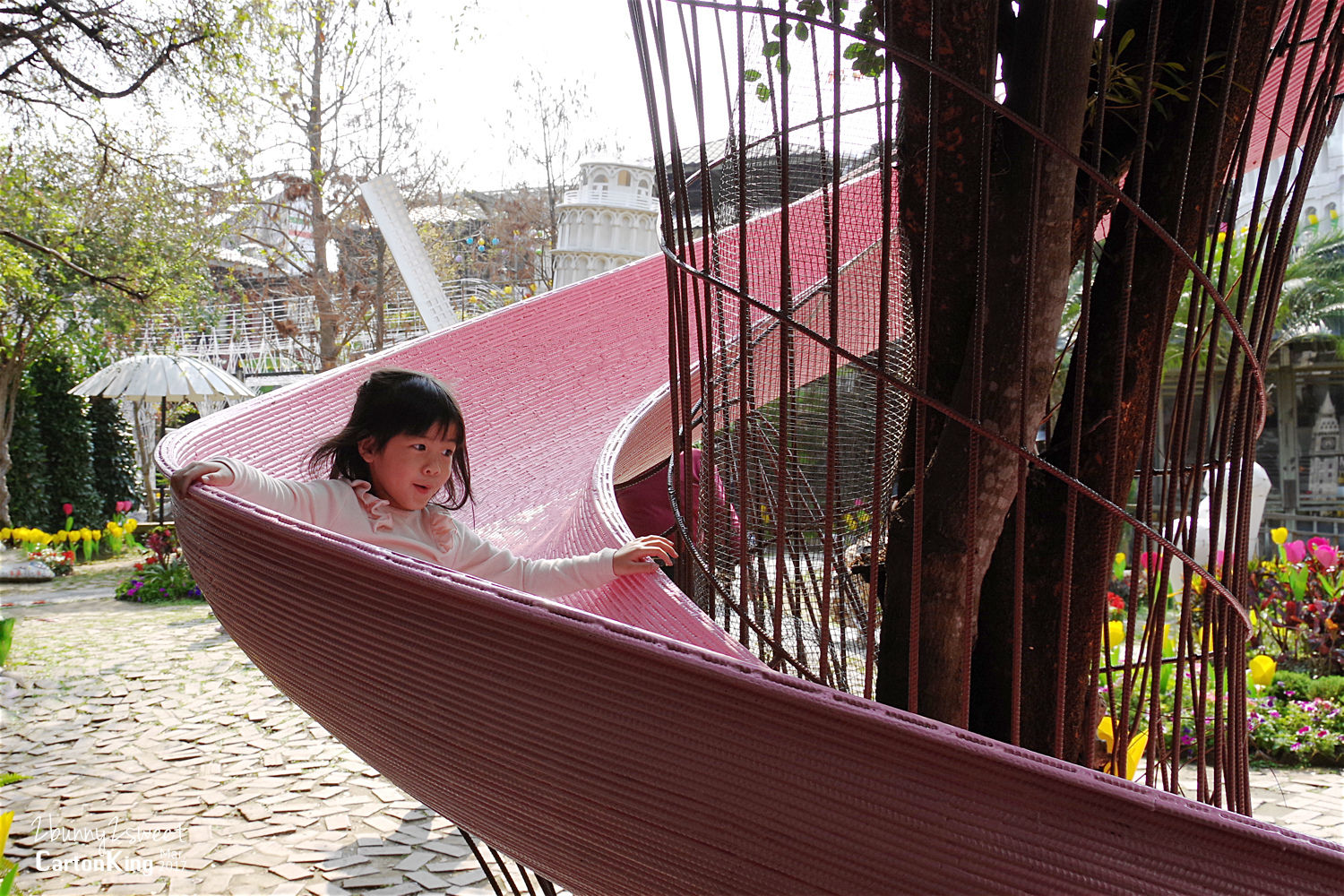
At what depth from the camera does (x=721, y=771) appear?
75cm

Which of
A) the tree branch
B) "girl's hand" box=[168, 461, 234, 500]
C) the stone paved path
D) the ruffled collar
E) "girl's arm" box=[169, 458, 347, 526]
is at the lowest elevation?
the stone paved path

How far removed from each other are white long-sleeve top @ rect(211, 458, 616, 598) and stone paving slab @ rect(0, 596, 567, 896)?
4.04 feet

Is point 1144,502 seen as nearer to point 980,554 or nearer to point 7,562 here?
point 980,554

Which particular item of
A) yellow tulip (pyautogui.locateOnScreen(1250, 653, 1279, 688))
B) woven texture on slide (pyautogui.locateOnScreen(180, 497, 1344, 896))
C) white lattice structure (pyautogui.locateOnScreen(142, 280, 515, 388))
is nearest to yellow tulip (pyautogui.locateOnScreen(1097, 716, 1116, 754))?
woven texture on slide (pyautogui.locateOnScreen(180, 497, 1344, 896))

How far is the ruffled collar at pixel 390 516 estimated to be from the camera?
1495 millimetres

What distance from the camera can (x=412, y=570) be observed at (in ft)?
2.64

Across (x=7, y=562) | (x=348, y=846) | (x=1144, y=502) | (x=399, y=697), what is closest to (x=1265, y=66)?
(x=1144, y=502)

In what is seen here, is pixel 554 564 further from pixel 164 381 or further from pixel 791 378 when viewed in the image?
pixel 164 381

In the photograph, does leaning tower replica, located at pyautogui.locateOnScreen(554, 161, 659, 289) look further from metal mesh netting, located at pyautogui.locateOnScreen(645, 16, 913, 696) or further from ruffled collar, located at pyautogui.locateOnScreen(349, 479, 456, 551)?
ruffled collar, located at pyautogui.locateOnScreen(349, 479, 456, 551)

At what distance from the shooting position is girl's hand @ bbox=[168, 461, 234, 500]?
1.05m

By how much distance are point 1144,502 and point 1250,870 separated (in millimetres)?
423

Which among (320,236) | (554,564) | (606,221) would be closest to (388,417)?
(554,564)

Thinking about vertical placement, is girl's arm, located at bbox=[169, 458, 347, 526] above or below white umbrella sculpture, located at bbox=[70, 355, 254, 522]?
below

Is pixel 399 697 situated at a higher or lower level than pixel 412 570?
lower
